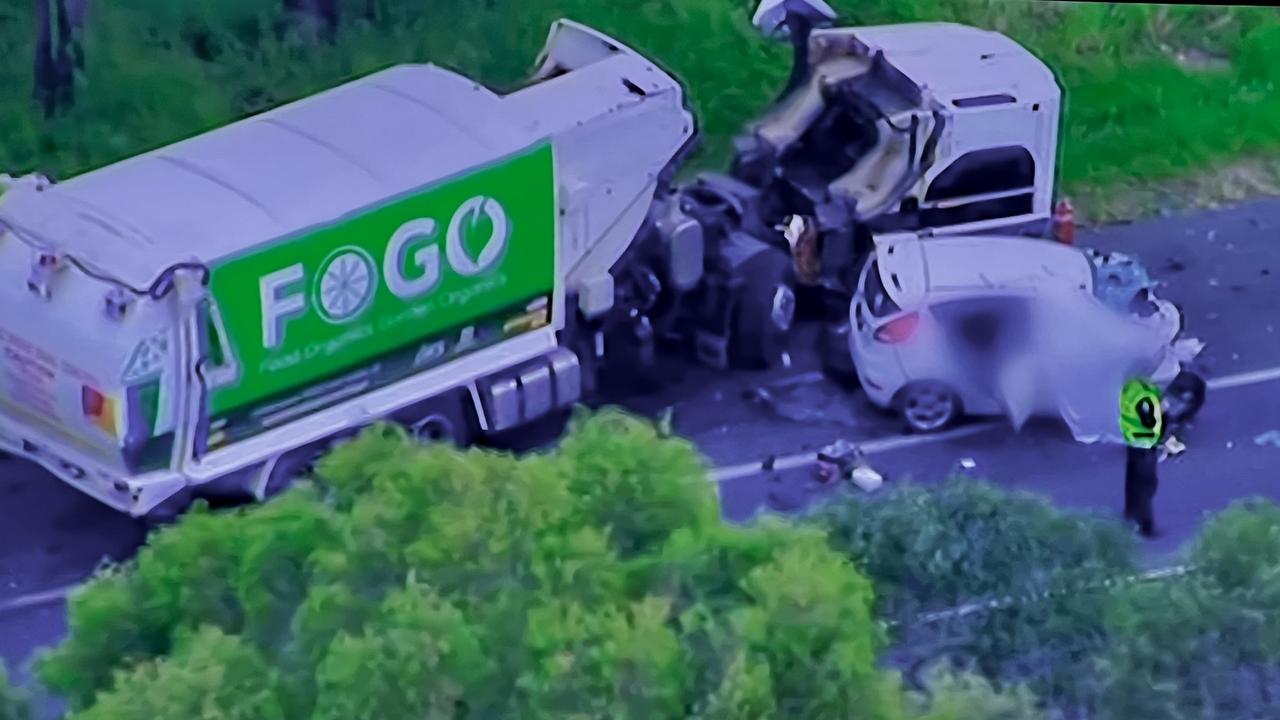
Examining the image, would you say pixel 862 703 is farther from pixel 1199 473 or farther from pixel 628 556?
pixel 1199 473

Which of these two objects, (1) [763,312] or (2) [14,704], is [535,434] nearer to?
(1) [763,312]

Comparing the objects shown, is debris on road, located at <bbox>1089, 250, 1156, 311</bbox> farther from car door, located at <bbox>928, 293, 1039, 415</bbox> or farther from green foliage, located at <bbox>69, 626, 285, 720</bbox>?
green foliage, located at <bbox>69, 626, 285, 720</bbox>

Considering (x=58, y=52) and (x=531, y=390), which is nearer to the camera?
(x=531, y=390)

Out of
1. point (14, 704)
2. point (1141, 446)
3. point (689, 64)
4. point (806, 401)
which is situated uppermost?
point (14, 704)

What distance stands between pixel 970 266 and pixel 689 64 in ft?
12.1

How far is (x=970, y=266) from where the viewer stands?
10.3 meters

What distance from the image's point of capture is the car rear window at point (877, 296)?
10.1m

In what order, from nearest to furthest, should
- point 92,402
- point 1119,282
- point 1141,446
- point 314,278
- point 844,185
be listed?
1. point 92,402
2. point 314,278
3. point 1141,446
4. point 1119,282
5. point 844,185

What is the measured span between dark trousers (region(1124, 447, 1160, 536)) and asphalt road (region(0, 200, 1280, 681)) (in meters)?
0.13

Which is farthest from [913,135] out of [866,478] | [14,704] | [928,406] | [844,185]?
[14,704]

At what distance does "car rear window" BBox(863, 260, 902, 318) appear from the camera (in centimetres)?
1015

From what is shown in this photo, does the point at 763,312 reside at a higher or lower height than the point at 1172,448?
higher

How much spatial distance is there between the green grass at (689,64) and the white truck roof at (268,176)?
293 cm

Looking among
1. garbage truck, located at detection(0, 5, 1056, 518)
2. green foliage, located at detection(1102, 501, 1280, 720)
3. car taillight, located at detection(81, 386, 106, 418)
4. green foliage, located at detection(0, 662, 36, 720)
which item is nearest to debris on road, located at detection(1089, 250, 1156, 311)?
garbage truck, located at detection(0, 5, 1056, 518)
